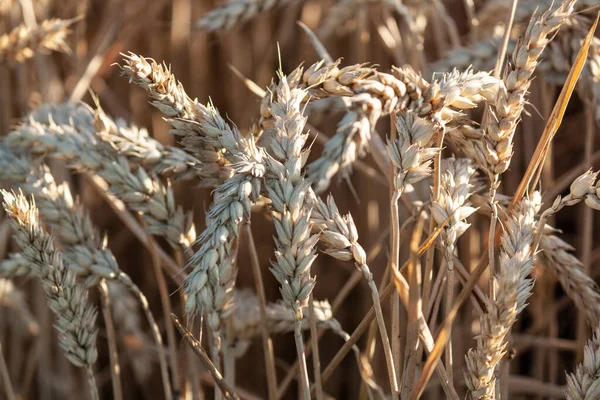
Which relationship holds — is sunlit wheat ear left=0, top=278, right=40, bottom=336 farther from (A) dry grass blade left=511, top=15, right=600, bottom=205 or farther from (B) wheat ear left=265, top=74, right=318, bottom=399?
(A) dry grass blade left=511, top=15, right=600, bottom=205

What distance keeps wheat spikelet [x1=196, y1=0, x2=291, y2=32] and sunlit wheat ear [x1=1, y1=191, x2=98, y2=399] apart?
660 mm

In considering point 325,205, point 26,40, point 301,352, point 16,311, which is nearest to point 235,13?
point 26,40

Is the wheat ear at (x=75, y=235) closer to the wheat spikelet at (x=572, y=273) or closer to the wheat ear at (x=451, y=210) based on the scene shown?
the wheat ear at (x=451, y=210)

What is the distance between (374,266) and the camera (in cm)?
185

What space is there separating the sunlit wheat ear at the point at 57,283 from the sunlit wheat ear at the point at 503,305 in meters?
0.56

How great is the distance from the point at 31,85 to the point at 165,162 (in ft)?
4.04

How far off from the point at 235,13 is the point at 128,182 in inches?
21.8

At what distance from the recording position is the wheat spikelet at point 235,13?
1347 mm

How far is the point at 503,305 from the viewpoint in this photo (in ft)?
2.27

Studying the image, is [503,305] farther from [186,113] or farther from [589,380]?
[186,113]

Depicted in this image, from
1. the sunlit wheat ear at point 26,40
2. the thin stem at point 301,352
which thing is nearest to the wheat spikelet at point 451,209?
the thin stem at point 301,352

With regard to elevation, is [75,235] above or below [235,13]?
below

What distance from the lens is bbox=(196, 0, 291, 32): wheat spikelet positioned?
135 centimetres

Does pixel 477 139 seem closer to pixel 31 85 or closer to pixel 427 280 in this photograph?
pixel 427 280
